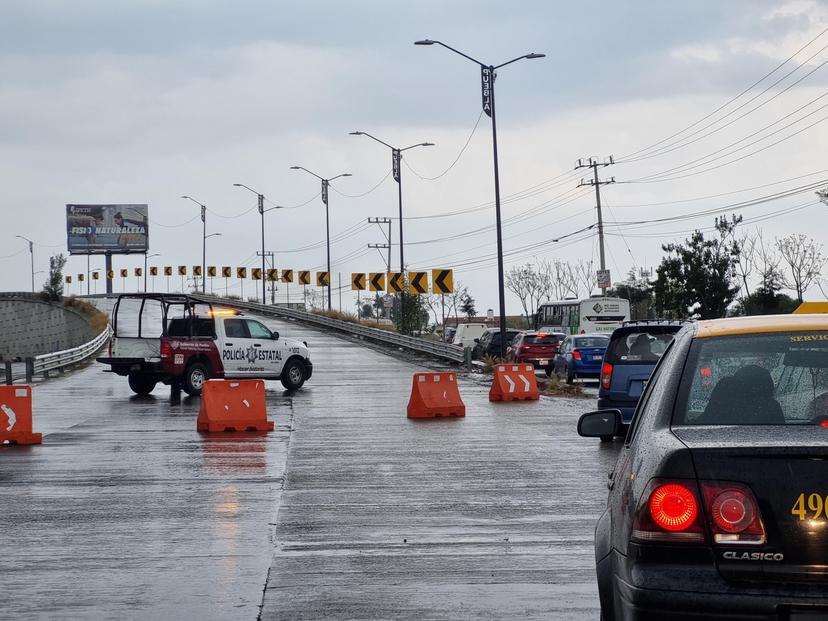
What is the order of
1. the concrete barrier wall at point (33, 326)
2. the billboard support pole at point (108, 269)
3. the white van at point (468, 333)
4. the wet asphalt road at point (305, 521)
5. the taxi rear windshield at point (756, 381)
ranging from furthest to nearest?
1. the billboard support pole at point (108, 269)
2. the concrete barrier wall at point (33, 326)
3. the white van at point (468, 333)
4. the wet asphalt road at point (305, 521)
5. the taxi rear windshield at point (756, 381)

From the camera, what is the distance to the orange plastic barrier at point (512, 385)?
94.5 ft

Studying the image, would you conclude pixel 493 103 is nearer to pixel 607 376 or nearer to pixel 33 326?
pixel 607 376

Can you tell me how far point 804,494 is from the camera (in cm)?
421

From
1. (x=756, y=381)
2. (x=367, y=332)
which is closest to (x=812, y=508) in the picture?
(x=756, y=381)

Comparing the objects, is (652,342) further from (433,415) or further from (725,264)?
(725,264)

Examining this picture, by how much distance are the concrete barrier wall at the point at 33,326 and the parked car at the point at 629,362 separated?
71744mm

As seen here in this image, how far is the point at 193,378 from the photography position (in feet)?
103

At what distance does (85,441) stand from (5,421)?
1301 mm

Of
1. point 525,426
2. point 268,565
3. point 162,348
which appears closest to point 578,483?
point 268,565

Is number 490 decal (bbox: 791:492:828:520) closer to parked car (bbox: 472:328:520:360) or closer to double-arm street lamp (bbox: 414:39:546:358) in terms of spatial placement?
double-arm street lamp (bbox: 414:39:546:358)

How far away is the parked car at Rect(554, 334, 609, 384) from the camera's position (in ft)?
118

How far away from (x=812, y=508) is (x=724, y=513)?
0.29 meters

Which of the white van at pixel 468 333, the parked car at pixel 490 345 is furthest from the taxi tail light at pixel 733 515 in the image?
the white van at pixel 468 333

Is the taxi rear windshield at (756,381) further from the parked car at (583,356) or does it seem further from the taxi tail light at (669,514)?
the parked car at (583,356)
